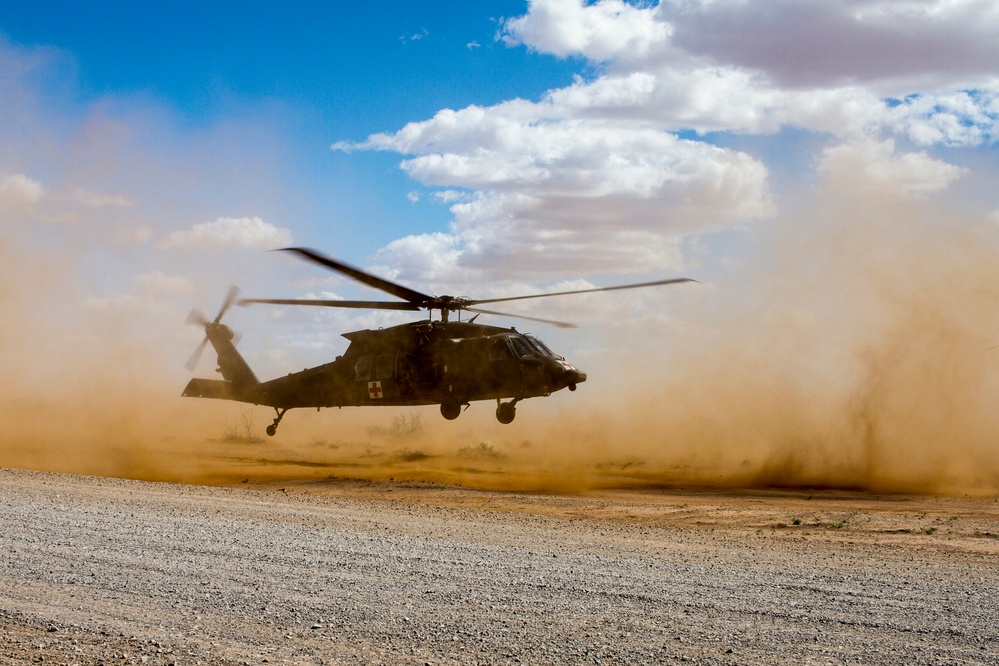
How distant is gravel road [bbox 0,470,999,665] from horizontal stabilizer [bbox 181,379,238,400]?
6691 millimetres

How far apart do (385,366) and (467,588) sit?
1112 centimetres

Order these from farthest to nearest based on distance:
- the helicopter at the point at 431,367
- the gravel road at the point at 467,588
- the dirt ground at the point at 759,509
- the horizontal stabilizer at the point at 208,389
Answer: the horizontal stabilizer at the point at 208,389 → the helicopter at the point at 431,367 → the dirt ground at the point at 759,509 → the gravel road at the point at 467,588

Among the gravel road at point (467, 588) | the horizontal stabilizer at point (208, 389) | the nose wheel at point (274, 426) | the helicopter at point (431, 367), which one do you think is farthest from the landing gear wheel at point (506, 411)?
the horizontal stabilizer at point (208, 389)

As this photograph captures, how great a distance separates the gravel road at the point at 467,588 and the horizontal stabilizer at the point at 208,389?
6691 millimetres

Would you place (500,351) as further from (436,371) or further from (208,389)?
(208,389)

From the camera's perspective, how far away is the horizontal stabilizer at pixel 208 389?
21.7 metres

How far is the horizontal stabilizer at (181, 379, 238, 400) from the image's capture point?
2170cm

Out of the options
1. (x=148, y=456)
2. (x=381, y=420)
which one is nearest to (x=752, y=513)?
(x=148, y=456)

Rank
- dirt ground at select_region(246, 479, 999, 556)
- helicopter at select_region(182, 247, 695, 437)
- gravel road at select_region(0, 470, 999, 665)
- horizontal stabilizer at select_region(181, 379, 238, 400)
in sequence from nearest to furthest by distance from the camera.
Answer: gravel road at select_region(0, 470, 999, 665) < dirt ground at select_region(246, 479, 999, 556) < helicopter at select_region(182, 247, 695, 437) < horizontal stabilizer at select_region(181, 379, 238, 400)

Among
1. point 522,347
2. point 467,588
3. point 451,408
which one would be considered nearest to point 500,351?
point 522,347

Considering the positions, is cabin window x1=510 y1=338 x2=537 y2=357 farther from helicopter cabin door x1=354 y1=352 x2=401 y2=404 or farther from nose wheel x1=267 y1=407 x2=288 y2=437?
nose wheel x1=267 y1=407 x2=288 y2=437

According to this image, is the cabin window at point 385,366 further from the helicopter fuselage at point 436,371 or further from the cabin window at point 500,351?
the cabin window at point 500,351

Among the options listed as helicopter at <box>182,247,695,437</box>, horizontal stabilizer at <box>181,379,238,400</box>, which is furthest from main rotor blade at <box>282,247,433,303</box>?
horizontal stabilizer at <box>181,379,238,400</box>

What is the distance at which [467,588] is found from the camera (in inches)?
332
